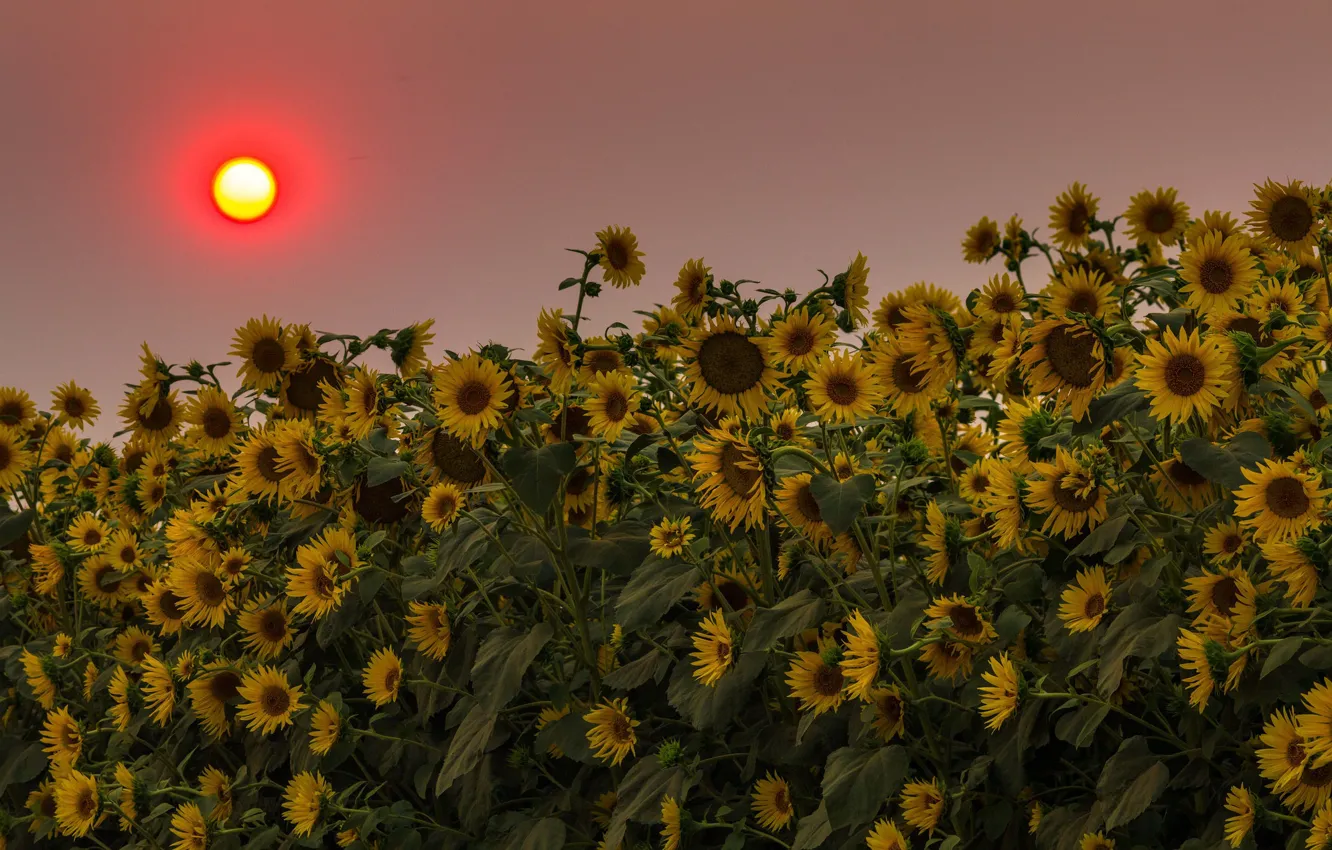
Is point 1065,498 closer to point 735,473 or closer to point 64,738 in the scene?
point 735,473

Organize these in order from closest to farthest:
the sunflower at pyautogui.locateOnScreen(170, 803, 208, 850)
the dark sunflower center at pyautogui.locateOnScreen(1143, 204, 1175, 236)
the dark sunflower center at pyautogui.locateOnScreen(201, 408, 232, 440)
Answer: the sunflower at pyautogui.locateOnScreen(170, 803, 208, 850)
the dark sunflower center at pyautogui.locateOnScreen(201, 408, 232, 440)
the dark sunflower center at pyautogui.locateOnScreen(1143, 204, 1175, 236)

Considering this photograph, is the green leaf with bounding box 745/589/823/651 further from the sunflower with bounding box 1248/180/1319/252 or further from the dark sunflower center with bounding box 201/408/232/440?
the dark sunflower center with bounding box 201/408/232/440

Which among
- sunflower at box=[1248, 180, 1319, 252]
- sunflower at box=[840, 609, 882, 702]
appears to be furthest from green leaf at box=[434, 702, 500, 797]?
sunflower at box=[1248, 180, 1319, 252]

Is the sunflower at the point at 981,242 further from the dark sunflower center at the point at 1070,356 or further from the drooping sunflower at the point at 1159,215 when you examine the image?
the dark sunflower center at the point at 1070,356

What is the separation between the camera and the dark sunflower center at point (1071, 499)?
6.75 ft

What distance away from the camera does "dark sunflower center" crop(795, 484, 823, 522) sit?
2158mm

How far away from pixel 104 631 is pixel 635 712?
1738 mm

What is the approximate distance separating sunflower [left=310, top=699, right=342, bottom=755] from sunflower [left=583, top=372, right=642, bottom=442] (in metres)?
0.90

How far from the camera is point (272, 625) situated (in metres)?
2.97

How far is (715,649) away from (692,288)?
28.6 inches

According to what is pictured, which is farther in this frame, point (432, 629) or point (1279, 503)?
point (432, 629)

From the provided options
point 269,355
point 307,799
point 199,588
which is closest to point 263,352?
point 269,355

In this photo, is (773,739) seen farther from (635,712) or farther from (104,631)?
(104,631)

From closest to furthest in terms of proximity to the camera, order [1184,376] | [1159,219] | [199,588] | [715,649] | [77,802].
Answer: [1184,376]
[715,649]
[199,588]
[77,802]
[1159,219]
